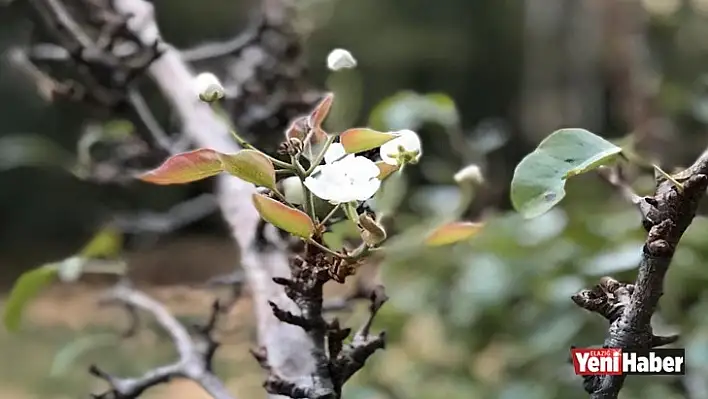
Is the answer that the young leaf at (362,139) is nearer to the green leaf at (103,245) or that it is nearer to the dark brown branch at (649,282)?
the dark brown branch at (649,282)

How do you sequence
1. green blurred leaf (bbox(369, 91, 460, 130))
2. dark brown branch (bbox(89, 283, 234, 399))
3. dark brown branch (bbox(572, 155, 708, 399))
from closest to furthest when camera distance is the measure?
dark brown branch (bbox(572, 155, 708, 399))
dark brown branch (bbox(89, 283, 234, 399))
green blurred leaf (bbox(369, 91, 460, 130))

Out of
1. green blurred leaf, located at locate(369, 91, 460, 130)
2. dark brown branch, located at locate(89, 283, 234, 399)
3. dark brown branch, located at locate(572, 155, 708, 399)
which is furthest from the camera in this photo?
green blurred leaf, located at locate(369, 91, 460, 130)

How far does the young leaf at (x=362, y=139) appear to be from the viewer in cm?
20

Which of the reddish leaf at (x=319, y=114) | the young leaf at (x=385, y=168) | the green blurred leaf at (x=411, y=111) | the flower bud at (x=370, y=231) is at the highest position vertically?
the green blurred leaf at (x=411, y=111)

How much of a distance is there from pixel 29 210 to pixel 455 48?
0.77 metres

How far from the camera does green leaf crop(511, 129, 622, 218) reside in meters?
0.22

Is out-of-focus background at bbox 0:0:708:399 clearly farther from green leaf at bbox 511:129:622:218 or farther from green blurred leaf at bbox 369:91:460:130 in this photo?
green leaf at bbox 511:129:622:218

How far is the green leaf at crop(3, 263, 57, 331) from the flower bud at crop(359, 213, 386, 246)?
21 centimetres

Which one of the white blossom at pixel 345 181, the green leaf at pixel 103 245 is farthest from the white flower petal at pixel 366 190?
the green leaf at pixel 103 245

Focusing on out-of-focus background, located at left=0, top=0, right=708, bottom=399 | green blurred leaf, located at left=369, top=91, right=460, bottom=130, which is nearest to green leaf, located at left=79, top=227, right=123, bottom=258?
out-of-focus background, located at left=0, top=0, right=708, bottom=399

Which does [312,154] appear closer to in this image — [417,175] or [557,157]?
[557,157]

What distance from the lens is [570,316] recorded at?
1.49 feet

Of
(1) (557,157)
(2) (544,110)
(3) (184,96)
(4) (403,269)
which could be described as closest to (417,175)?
(2) (544,110)

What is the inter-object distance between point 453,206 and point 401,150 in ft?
1.10
